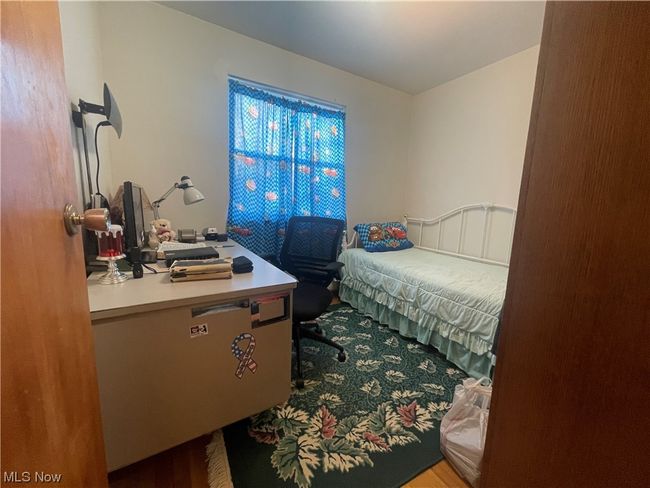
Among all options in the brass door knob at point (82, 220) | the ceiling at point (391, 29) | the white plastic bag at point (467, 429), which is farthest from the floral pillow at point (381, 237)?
the brass door knob at point (82, 220)

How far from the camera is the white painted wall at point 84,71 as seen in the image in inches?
47.7

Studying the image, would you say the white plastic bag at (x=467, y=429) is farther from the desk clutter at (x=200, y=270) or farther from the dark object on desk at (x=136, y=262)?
the dark object on desk at (x=136, y=262)

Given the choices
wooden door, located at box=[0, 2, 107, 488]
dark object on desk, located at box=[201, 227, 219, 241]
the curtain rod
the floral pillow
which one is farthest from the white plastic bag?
the curtain rod

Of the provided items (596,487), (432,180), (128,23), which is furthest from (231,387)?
(432,180)

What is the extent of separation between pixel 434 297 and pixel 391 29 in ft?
6.89

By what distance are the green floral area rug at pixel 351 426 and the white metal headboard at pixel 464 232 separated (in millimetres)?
1260

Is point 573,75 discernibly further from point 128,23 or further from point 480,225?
point 128,23

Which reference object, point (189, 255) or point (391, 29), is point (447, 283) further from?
point (391, 29)

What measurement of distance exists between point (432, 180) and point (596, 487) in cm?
302

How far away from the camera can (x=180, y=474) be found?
1.09m

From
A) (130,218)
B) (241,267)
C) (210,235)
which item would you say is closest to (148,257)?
(130,218)

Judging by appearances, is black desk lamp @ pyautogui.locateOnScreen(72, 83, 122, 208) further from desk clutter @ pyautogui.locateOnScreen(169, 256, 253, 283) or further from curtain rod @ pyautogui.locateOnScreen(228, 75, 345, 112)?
curtain rod @ pyautogui.locateOnScreen(228, 75, 345, 112)

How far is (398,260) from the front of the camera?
2592 mm

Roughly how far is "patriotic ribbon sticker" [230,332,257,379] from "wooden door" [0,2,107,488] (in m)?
0.51
